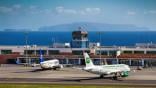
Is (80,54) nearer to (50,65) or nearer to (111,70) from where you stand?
(50,65)

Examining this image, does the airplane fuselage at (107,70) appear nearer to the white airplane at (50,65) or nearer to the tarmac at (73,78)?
the tarmac at (73,78)

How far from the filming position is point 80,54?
163 metres

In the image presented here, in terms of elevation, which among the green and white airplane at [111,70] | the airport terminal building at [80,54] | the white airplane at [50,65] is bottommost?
the green and white airplane at [111,70]

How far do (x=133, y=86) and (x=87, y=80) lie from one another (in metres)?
16.0

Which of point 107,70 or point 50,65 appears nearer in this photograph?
point 107,70

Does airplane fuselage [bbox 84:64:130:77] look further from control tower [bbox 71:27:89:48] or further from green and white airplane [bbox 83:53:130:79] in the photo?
control tower [bbox 71:27:89:48]

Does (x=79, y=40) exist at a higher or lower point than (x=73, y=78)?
higher

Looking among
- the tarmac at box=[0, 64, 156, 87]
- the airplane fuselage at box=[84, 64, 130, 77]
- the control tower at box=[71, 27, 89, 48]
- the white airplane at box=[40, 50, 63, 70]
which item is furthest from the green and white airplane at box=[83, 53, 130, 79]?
the control tower at box=[71, 27, 89, 48]

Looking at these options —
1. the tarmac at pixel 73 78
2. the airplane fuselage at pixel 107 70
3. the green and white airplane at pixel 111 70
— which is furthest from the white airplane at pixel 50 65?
the airplane fuselage at pixel 107 70

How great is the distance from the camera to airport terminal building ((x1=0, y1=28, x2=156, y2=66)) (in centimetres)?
15262

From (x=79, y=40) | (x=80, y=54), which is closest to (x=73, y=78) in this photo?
(x=80, y=54)

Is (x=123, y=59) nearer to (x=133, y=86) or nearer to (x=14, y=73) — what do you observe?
(x=14, y=73)

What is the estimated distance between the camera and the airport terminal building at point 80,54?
153 m

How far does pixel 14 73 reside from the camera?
125125mm
